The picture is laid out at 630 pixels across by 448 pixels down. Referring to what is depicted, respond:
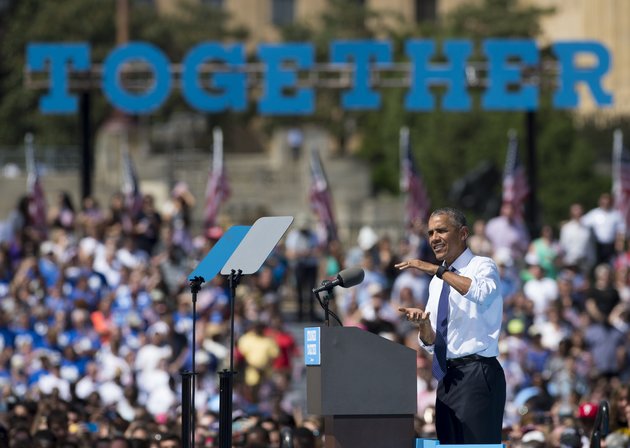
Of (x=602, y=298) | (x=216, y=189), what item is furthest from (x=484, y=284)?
(x=216, y=189)

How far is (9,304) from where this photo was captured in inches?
819

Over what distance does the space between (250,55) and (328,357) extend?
49675 mm

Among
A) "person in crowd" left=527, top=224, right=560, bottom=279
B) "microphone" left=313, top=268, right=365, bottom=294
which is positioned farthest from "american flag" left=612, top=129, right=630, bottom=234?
"microphone" left=313, top=268, right=365, bottom=294

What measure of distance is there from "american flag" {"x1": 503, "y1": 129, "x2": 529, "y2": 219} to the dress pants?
612 inches

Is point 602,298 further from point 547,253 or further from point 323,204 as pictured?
point 323,204

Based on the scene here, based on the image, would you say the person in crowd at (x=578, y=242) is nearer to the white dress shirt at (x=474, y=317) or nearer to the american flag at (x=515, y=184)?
the american flag at (x=515, y=184)

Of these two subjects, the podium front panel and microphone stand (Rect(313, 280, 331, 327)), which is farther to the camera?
microphone stand (Rect(313, 280, 331, 327))

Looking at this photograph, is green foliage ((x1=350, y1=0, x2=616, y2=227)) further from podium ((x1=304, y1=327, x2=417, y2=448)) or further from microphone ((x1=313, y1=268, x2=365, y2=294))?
podium ((x1=304, y1=327, x2=417, y2=448))

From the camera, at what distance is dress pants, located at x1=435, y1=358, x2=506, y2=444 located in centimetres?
976

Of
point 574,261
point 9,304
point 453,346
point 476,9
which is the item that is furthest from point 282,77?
point 476,9

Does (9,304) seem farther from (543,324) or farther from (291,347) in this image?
(543,324)

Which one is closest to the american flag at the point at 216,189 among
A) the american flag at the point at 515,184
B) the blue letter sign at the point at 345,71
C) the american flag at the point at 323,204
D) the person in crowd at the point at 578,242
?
the american flag at the point at 323,204

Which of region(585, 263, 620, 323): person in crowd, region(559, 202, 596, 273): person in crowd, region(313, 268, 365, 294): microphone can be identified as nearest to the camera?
region(313, 268, 365, 294): microphone

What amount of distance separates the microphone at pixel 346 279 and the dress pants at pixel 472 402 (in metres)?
0.80
